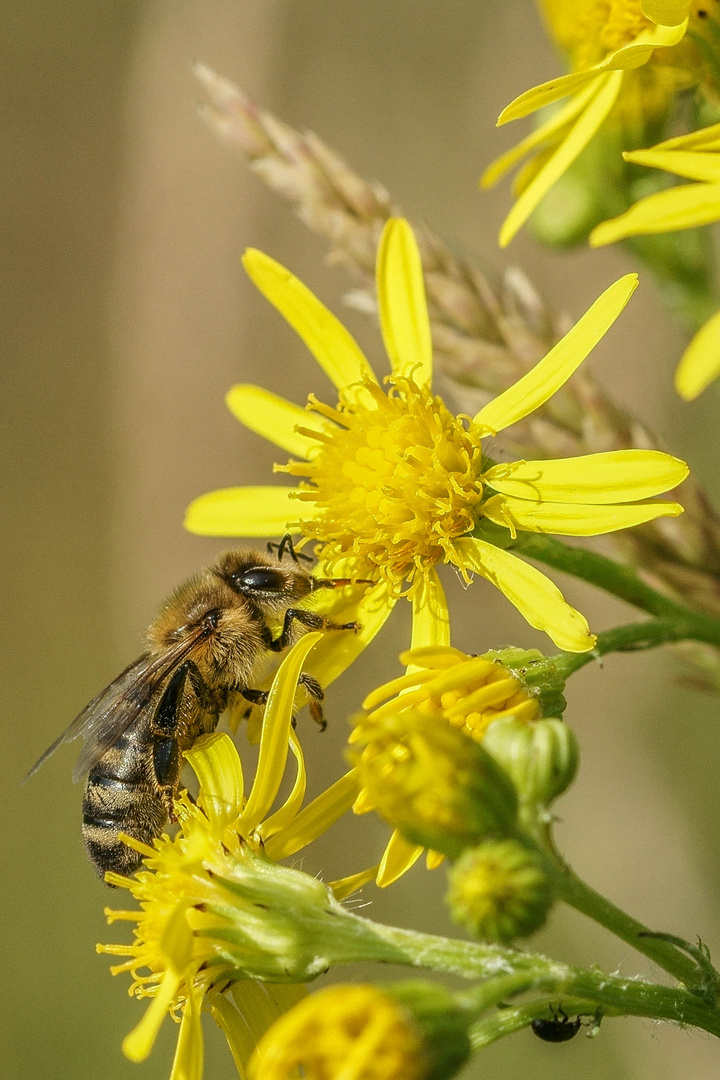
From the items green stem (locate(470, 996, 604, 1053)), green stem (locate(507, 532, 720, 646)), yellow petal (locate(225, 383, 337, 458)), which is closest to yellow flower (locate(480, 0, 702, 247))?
green stem (locate(507, 532, 720, 646))

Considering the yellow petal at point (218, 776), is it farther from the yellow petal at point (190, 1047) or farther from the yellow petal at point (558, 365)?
the yellow petal at point (558, 365)

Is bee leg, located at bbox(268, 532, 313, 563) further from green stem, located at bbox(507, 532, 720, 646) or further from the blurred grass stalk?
green stem, located at bbox(507, 532, 720, 646)

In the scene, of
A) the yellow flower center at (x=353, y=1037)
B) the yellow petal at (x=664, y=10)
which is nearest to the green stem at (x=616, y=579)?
the yellow petal at (x=664, y=10)

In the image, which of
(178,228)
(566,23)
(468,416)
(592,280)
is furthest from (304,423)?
(178,228)

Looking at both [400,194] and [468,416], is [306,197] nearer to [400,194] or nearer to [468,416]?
[468,416]

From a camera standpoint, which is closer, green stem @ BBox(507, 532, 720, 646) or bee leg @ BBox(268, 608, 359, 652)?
green stem @ BBox(507, 532, 720, 646)

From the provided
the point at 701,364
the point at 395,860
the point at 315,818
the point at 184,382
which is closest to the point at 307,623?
the point at 315,818
